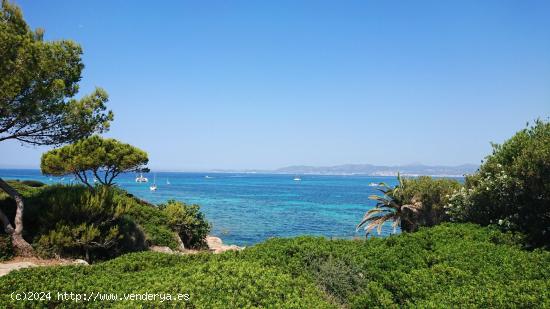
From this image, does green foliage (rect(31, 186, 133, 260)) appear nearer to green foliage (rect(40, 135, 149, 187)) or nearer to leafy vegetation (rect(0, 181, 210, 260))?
leafy vegetation (rect(0, 181, 210, 260))

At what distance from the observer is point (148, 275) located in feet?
27.0

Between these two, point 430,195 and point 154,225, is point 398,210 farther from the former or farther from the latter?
point 154,225

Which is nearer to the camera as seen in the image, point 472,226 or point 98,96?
point 472,226

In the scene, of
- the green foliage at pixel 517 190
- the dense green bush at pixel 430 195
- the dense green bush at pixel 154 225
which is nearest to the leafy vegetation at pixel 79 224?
the dense green bush at pixel 154 225

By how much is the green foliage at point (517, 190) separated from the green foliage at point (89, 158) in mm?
26389

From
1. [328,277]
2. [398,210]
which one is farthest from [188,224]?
[328,277]

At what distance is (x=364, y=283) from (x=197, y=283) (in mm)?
3976

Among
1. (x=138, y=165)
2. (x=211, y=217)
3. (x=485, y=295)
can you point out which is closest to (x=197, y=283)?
(x=485, y=295)

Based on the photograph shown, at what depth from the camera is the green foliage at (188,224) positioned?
22.6 m

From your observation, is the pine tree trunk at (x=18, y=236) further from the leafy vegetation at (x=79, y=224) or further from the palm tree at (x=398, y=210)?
the palm tree at (x=398, y=210)

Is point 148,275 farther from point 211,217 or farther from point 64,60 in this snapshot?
point 211,217

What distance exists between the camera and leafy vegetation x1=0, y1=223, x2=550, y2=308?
6.62m

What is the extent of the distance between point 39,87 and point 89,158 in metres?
17.2

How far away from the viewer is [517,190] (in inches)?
505
